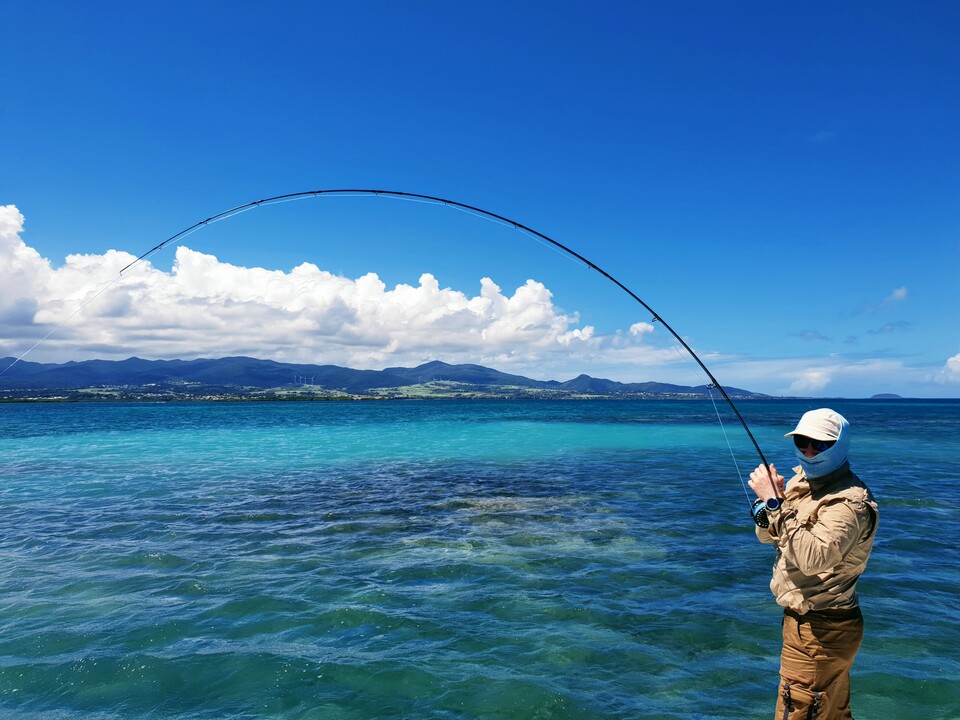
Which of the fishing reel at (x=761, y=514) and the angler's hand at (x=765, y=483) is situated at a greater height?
the angler's hand at (x=765, y=483)

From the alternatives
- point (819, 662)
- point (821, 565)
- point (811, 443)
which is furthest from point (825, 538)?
point (819, 662)

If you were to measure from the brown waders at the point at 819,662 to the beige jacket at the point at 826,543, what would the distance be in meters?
0.13

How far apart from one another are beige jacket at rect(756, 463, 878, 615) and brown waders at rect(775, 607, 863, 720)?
0.13 metres

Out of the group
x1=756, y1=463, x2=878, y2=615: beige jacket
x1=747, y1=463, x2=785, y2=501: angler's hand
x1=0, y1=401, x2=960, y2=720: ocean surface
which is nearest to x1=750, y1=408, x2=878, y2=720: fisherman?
x1=756, y1=463, x2=878, y2=615: beige jacket

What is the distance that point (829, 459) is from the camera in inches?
165

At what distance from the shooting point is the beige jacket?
410cm

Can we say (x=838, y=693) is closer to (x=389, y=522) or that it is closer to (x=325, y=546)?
(x=325, y=546)

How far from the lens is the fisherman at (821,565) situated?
413cm

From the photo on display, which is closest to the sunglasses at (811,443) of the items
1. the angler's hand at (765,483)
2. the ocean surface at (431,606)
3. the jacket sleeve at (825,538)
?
the jacket sleeve at (825,538)

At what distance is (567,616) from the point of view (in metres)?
8.88

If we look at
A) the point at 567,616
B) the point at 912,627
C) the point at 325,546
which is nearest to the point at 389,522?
the point at 325,546

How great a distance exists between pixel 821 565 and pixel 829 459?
30.4 inches

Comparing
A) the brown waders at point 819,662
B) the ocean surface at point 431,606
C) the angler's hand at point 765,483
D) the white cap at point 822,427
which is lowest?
the ocean surface at point 431,606

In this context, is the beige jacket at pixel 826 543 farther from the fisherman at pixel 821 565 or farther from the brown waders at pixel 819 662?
the brown waders at pixel 819 662
